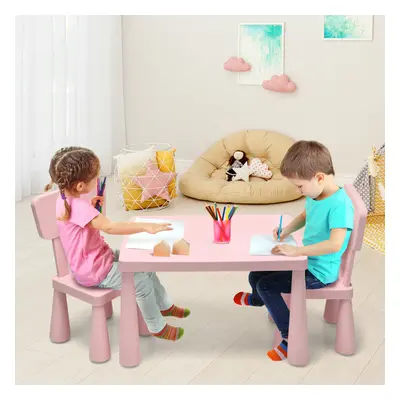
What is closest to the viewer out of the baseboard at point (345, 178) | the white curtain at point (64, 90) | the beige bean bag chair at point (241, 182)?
the beige bean bag chair at point (241, 182)

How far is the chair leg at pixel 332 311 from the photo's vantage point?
2.77m

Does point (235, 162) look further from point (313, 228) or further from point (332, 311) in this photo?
point (313, 228)

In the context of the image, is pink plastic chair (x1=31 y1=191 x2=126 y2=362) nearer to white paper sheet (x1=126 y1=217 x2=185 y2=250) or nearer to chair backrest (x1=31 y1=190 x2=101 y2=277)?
chair backrest (x1=31 y1=190 x2=101 y2=277)

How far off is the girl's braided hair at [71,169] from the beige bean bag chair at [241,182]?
8.03ft

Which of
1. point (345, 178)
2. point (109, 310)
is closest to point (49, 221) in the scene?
point (109, 310)

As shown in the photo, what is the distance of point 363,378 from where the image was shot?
2.34 m

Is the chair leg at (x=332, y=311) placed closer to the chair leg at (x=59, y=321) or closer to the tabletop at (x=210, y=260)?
the tabletop at (x=210, y=260)

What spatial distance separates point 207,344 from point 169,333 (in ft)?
0.53

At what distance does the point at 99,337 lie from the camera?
247 cm

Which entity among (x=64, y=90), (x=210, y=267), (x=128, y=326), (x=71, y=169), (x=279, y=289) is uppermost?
(x=64, y=90)

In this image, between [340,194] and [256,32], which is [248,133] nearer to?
[256,32]

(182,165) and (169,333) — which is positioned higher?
(182,165)

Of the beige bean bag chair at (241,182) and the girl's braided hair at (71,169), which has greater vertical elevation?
the girl's braided hair at (71,169)

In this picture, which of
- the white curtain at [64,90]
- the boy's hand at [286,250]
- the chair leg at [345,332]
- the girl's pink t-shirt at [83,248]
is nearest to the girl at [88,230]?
the girl's pink t-shirt at [83,248]
